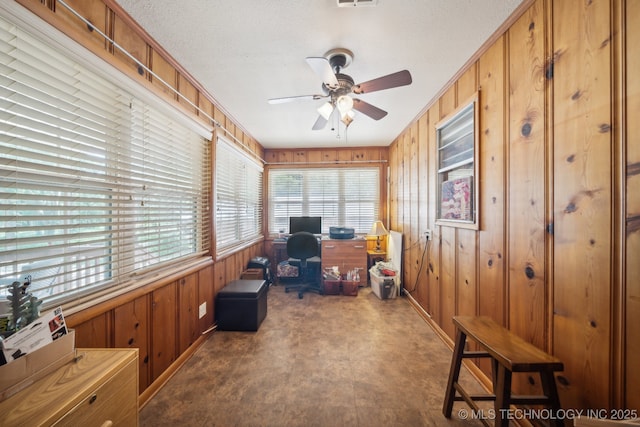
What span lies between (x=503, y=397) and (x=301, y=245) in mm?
2597

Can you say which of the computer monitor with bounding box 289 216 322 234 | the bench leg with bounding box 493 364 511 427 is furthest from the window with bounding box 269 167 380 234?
the bench leg with bounding box 493 364 511 427

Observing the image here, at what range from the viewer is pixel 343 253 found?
367 cm

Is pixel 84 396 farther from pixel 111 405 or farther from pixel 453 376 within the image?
pixel 453 376

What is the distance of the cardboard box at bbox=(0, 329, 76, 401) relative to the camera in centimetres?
69

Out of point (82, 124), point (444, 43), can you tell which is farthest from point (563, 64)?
point (82, 124)

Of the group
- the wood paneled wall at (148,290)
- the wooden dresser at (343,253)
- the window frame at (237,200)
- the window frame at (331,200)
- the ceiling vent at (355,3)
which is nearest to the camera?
the wood paneled wall at (148,290)

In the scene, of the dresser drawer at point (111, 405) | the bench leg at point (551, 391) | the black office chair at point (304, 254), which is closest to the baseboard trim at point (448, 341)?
the bench leg at point (551, 391)

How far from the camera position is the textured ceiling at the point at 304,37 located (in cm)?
133

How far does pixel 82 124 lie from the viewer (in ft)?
3.79

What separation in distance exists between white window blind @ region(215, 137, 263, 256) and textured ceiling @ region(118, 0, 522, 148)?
0.76m

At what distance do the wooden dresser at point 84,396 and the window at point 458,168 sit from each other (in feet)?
7.39

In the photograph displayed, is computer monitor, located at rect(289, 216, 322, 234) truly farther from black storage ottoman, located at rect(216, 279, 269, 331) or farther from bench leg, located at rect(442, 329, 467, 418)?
bench leg, located at rect(442, 329, 467, 418)

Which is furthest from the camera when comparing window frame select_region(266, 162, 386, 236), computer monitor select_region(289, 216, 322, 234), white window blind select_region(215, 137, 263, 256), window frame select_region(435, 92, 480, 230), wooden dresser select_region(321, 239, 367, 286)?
window frame select_region(266, 162, 386, 236)

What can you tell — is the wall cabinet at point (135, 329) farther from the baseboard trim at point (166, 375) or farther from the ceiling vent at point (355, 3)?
the ceiling vent at point (355, 3)
